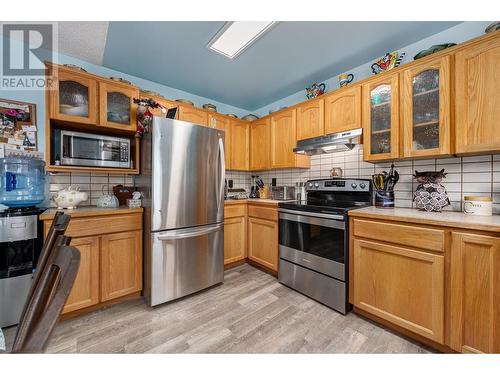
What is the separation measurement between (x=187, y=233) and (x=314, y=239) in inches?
→ 48.4

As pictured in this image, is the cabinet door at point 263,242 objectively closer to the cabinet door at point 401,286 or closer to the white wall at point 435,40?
the cabinet door at point 401,286

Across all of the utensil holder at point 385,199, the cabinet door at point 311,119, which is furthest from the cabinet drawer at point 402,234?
the cabinet door at point 311,119

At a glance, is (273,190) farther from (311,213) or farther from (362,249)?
(362,249)

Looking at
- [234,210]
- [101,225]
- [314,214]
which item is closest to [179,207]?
[101,225]

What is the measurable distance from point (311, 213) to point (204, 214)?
3.51ft

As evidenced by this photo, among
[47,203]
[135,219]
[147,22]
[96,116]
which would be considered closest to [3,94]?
[96,116]

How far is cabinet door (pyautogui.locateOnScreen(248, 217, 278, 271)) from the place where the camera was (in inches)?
95.7

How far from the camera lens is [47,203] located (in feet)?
6.43

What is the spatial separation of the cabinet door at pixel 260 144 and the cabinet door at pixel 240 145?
0.22 feet

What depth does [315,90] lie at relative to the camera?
100 inches

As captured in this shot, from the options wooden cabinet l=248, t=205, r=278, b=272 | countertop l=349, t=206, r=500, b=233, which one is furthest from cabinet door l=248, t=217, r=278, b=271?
countertop l=349, t=206, r=500, b=233

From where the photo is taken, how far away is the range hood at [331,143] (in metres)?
1.99

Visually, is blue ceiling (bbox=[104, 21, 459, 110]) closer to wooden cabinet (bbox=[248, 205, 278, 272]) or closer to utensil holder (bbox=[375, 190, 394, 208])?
utensil holder (bbox=[375, 190, 394, 208])

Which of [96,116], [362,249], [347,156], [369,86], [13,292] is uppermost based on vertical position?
[369,86]
